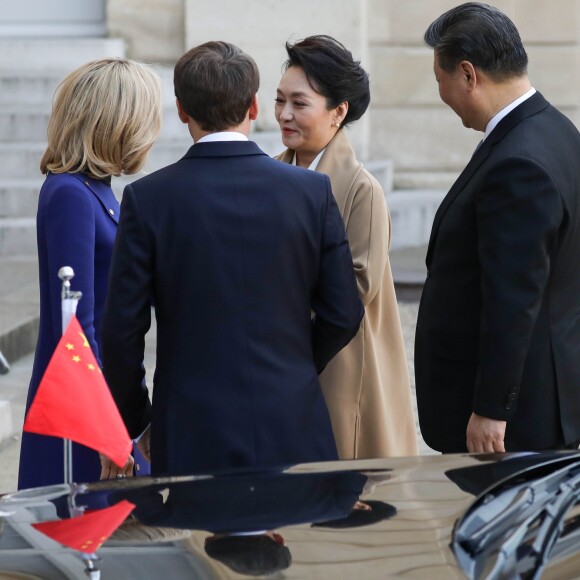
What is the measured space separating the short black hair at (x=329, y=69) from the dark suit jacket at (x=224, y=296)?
680 mm

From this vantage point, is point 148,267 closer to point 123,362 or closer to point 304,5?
point 123,362

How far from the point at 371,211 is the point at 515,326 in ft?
2.17

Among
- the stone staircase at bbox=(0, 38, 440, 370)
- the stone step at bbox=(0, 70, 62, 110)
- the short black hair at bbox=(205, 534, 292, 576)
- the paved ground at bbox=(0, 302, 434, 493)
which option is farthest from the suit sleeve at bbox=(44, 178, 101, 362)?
the stone step at bbox=(0, 70, 62, 110)

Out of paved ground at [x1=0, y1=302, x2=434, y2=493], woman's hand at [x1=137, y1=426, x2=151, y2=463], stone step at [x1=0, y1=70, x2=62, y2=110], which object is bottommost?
paved ground at [x1=0, y1=302, x2=434, y2=493]

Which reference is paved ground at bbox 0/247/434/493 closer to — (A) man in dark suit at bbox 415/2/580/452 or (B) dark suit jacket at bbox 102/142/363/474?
(A) man in dark suit at bbox 415/2/580/452

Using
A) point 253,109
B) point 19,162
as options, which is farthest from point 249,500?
point 19,162

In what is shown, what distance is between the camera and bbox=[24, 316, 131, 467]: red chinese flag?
8.46 ft

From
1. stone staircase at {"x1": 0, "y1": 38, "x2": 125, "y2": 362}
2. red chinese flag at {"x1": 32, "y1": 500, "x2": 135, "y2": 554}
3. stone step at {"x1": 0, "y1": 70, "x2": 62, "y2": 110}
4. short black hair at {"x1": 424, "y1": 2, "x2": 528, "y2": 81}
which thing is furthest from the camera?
stone step at {"x1": 0, "y1": 70, "x2": 62, "y2": 110}

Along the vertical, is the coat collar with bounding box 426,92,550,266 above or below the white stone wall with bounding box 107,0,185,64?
below

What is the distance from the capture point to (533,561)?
195 centimetres

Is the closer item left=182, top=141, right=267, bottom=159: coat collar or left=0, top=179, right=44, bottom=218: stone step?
left=182, top=141, right=267, bottom=159: coat collar

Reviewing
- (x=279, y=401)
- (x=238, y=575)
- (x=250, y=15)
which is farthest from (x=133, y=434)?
(x=250, y=15)

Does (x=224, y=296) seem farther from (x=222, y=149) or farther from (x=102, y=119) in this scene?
(x=102, y=119)

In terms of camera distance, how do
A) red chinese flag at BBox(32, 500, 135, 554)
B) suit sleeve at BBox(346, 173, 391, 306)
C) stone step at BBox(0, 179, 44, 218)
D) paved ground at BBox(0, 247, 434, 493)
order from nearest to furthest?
red chinese flag at BBox(32, 500, 135, 554)
suit sleeve at BBox(346, 173, 391, 306)
paved ground at BBox(0, 247, 434, 493)
stone step at BBox(0, 179, 44, 218)
